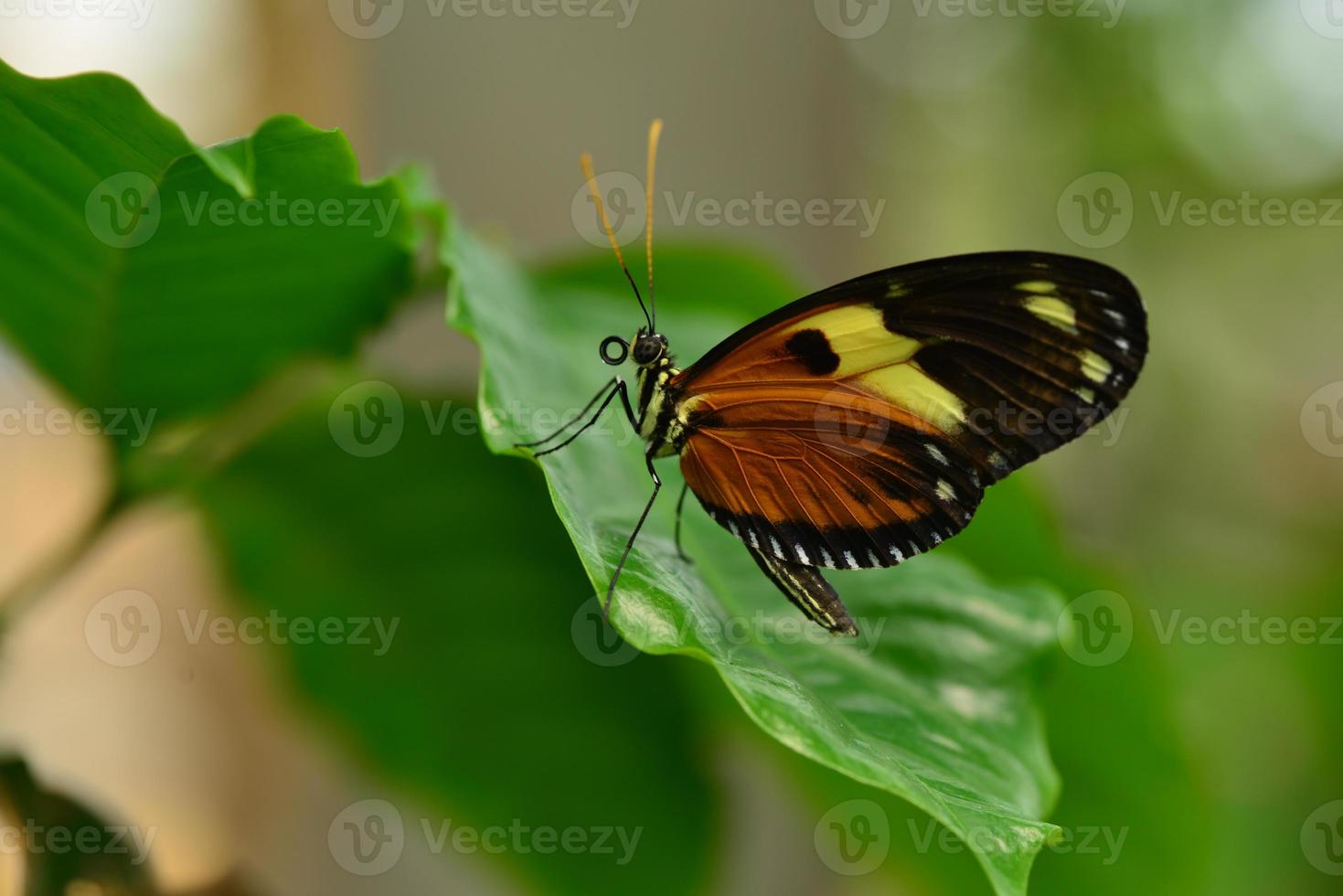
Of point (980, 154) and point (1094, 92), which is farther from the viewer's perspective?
point (980, 154)

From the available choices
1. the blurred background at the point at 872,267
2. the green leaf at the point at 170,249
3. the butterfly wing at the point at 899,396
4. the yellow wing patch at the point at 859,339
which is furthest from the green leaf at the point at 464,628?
the yellow wing patch at the point at 859,339

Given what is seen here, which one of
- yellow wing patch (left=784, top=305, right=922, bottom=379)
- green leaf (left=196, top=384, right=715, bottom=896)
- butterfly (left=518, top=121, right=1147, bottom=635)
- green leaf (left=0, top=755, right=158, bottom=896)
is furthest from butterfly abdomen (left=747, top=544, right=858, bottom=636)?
green leaf (left=0, top=755, right=158, bottom=896)

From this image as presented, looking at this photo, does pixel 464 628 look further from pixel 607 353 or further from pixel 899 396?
pixel 899 396

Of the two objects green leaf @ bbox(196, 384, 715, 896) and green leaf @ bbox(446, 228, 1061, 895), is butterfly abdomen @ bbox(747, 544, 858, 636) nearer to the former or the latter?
green leaf @ bbox(446, 228, 1061, 895)

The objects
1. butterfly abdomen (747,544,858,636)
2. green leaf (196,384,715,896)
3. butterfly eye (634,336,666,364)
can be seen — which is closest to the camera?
butterfly abdomen (747,544,858,636)

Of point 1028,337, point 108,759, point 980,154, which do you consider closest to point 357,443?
point 1028,337

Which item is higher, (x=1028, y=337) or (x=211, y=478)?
(x=1028, y=337)

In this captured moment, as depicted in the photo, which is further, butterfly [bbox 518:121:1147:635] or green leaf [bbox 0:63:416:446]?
butterfly [bbox 518:121:1147:635]

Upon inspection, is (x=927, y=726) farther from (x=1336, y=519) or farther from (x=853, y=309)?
(x=1336, y=519)
